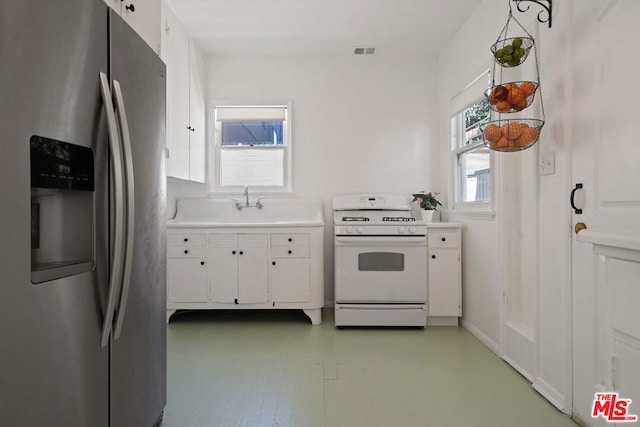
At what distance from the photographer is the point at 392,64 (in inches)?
146

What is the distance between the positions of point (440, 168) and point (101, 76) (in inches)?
128

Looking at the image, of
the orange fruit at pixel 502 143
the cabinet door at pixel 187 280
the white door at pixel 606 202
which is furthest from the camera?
the cabinet door at pixel 187 280

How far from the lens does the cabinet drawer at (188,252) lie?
3105 mm

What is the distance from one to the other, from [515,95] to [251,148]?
2618 mm

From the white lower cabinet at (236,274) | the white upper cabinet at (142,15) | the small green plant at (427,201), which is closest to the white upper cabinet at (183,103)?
the white lower cabinet at (236,274)

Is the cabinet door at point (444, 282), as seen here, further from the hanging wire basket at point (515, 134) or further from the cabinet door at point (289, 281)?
the hanging wire basket at point (515, 134)

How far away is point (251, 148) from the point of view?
3.76m

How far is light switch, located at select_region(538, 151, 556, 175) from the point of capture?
1.82 meters

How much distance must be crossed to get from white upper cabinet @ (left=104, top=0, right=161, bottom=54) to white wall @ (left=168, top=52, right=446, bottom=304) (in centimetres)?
188

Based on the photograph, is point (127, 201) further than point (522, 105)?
No

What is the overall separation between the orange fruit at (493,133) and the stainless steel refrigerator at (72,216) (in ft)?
5.61

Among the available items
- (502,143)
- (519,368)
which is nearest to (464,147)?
(502,143)

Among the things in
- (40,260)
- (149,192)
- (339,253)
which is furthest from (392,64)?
(40,260)

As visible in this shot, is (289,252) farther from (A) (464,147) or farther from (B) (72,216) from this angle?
(B) (72,216)
